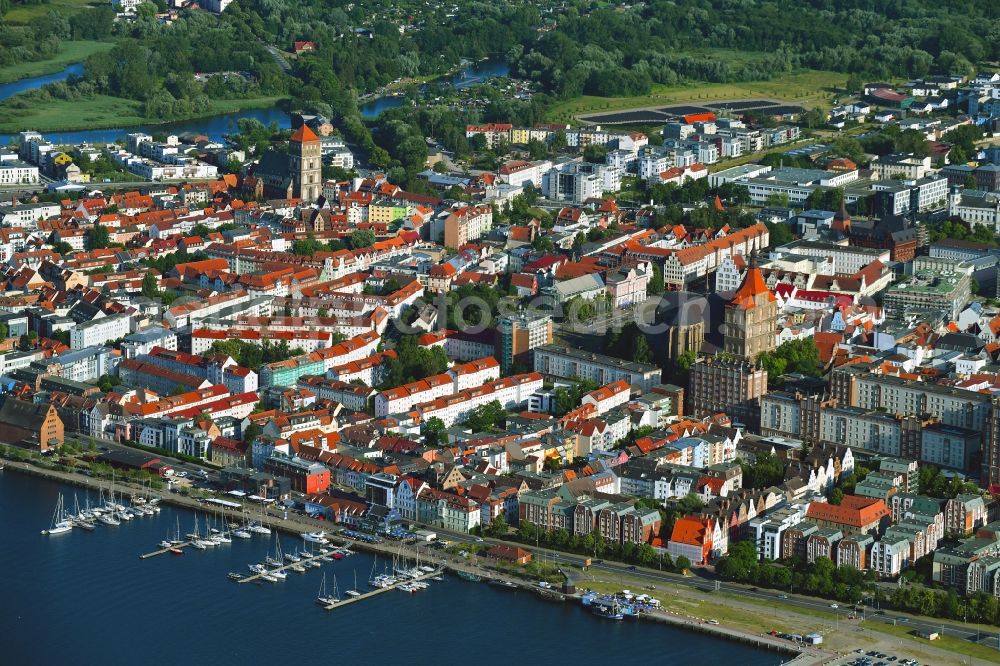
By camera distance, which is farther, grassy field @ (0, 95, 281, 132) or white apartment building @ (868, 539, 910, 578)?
grassy field @ (0, 95, 281, 132)

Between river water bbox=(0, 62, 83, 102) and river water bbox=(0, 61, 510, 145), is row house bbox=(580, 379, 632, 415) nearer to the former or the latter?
river water bbox=(0, 61, 510, 145)

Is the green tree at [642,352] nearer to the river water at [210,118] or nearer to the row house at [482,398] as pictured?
the row house at [482,398]

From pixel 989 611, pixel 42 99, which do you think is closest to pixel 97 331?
pixel 989 611

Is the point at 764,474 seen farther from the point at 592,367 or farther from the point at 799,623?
the point at 592,367

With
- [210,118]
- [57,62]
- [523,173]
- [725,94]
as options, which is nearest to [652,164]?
[523,173]

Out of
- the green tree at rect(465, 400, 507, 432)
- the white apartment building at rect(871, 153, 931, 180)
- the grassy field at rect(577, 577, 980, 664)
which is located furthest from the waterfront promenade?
the white apartment building at rect(871, 153, 931, 180)

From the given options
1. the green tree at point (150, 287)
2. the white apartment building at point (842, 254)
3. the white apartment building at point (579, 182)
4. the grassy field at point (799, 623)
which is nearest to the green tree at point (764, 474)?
the grassy field at point (799, 623)
